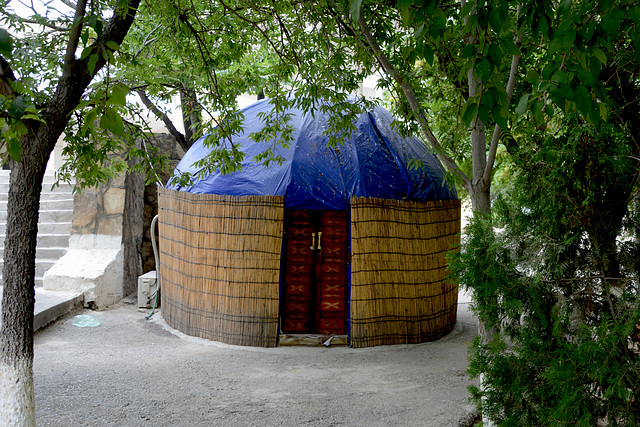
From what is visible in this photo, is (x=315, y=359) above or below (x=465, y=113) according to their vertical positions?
below

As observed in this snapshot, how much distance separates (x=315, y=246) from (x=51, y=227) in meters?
5.88

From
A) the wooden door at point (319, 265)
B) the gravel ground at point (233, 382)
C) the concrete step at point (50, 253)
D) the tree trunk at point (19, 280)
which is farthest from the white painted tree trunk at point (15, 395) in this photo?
the concrete step at point (50, 253)

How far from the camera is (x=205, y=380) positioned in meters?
5.96

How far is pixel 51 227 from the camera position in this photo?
10.5 m

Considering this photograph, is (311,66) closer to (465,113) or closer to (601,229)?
(601,229)

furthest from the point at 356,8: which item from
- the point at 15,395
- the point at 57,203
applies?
the point at 57,203

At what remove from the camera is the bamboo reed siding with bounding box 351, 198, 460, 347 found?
23.4 ft

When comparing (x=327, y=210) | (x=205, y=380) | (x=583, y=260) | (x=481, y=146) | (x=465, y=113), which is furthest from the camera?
(x=327, y=210)

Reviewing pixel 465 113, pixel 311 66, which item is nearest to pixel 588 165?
pixel 465 113

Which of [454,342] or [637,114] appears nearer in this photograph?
[637,114]

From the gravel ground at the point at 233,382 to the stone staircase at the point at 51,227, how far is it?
235 centimetres

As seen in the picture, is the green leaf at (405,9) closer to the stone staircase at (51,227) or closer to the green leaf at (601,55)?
the green leaf at (601,55)

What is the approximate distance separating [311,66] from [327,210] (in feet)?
8.70

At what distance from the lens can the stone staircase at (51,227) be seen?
9898mm
